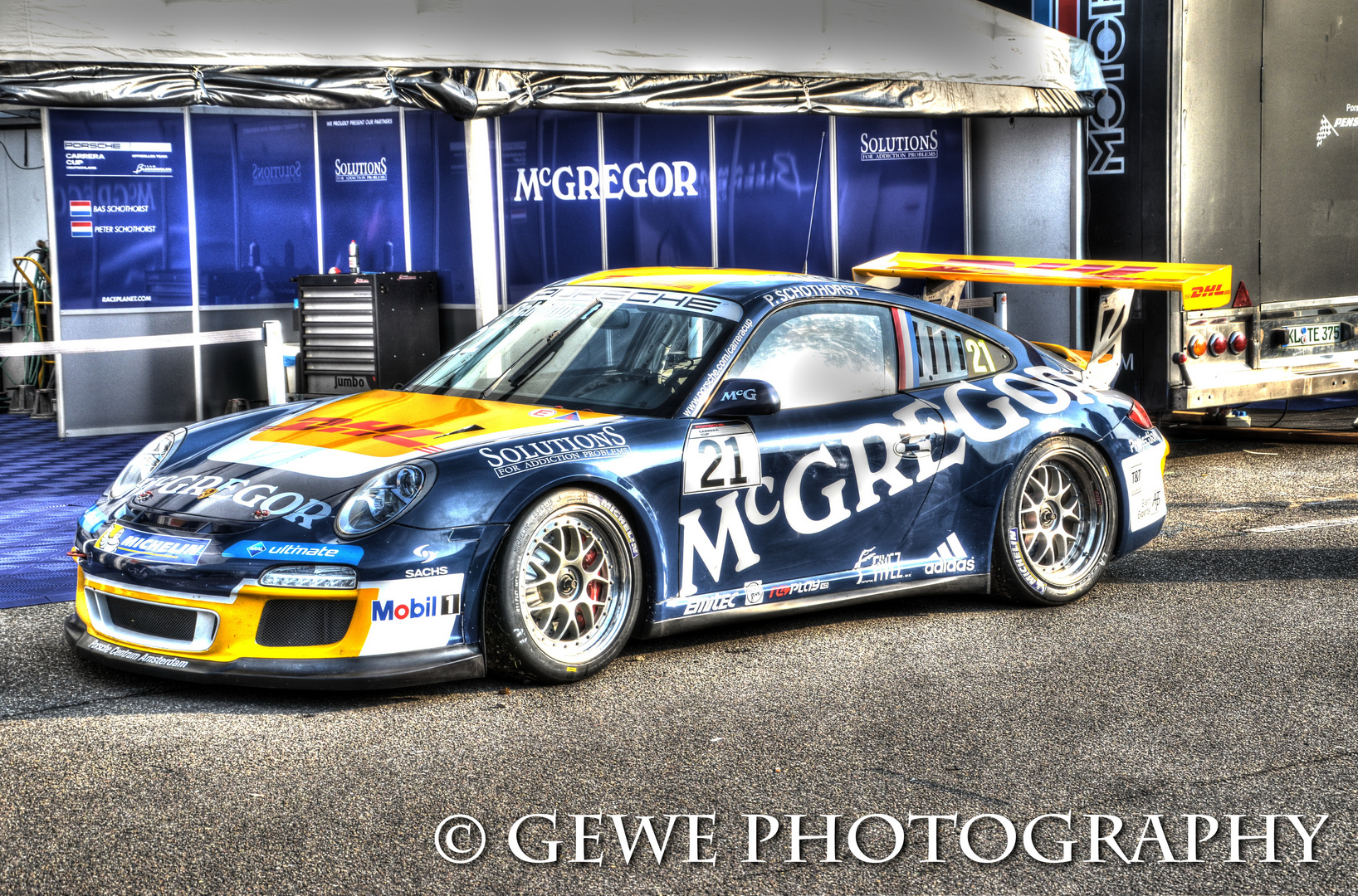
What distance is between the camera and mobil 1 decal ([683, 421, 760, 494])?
5285mm

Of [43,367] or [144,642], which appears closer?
[144,642]

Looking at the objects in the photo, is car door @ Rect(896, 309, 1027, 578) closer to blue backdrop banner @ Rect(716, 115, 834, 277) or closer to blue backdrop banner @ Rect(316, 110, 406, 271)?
blue backdrop banner @ Rect(716, 115, 834, 277)

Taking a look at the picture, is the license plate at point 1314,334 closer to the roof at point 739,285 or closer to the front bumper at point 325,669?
the roof at point 739,285

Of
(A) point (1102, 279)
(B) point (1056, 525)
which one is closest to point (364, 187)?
(A) point (1102, 279)

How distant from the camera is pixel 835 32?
35.6ft

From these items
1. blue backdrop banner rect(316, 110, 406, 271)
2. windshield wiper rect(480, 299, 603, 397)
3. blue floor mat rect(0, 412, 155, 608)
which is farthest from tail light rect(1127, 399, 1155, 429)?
blue backdrop banner rect(316, 110, 406, 271)

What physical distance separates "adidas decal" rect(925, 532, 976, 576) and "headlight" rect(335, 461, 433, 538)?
2.16m

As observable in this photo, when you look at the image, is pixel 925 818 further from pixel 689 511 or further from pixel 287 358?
pixel 287 358

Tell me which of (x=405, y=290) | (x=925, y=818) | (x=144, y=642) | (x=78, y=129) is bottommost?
(x=925, y=818)

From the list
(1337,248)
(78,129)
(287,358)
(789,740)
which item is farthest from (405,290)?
(789,740)

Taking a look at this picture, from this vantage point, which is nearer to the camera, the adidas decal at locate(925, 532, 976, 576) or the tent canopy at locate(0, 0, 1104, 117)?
the adidas decal at locate(925, 532, 976, 576)

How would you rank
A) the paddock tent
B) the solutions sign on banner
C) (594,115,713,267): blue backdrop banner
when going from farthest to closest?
(594,115,713,267): blue backdrop banner → the solutions sign on banner → the paddock tent

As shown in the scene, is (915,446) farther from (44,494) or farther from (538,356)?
(44,494)

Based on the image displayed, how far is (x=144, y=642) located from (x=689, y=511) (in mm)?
1855
